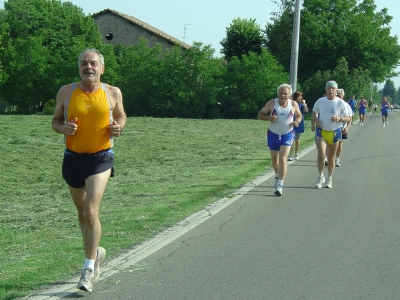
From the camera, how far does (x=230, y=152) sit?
68.2 ft

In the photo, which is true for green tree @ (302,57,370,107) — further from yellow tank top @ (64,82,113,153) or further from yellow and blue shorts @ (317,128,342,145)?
yellow tank top @ (64,82,113,153)

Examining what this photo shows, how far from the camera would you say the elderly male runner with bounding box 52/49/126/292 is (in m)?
6.00

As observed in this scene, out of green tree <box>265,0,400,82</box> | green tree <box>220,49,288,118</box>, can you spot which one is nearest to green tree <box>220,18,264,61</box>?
green tree <box>265,0,400,82</box>

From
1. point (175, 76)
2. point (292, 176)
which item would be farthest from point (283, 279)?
point (175, 76)

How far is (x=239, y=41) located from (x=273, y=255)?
2748 inches

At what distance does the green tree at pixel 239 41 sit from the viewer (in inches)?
2981

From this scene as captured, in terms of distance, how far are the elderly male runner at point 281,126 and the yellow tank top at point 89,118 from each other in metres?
6.13

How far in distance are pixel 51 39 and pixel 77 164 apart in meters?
63.1

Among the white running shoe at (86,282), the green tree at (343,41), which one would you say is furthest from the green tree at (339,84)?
the white running shoe at (86,282)

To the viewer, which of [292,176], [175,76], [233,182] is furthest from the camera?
[175,76]

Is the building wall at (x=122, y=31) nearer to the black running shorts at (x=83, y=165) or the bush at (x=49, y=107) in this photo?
the bush at (x=49, y=107)

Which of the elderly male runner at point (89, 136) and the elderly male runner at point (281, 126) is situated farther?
the elderly male runner at point (281, 126)

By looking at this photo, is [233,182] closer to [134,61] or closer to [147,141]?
[147,141]

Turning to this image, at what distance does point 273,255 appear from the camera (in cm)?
750
